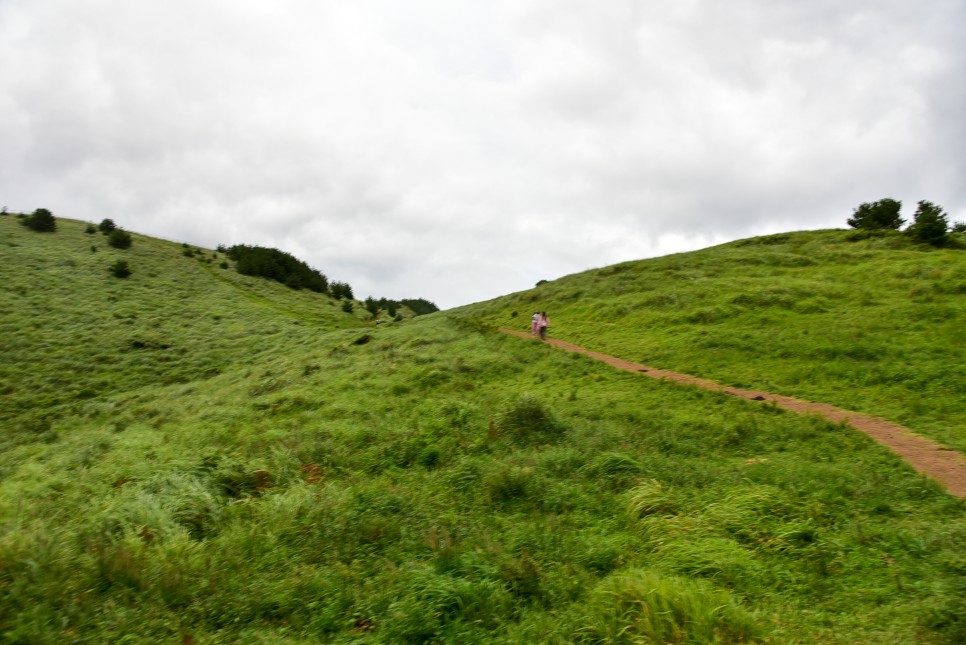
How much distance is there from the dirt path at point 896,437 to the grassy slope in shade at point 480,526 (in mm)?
470

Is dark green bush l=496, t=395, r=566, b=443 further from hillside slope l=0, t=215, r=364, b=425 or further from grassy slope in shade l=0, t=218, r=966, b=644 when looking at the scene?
hillside slope l=0, t=215, r=364, b=425

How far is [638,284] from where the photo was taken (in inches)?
1471

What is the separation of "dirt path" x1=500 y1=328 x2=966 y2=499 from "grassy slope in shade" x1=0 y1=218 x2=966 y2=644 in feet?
1.54

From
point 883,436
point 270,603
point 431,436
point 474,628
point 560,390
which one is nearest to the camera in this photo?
point 474,628

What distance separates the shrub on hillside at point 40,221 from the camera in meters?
50.2

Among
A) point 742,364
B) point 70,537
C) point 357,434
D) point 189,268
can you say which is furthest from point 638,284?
point 189,268

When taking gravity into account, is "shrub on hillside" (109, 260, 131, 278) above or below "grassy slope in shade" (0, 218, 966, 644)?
above

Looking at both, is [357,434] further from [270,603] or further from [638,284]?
[638,284]

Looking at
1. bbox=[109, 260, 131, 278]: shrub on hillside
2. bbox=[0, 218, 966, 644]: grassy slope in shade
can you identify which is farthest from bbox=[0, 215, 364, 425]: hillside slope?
bbox=[0, 218, 966, 644]: grassy slope in shade

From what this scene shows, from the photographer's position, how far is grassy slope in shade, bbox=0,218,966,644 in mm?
5039

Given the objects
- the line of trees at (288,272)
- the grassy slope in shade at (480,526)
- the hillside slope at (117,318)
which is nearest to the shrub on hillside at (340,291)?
the line of trees at (288,272)

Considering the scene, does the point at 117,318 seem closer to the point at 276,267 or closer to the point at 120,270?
the point at 120,270

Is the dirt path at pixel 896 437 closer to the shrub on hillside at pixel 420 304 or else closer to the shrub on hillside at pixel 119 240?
the shrub on hillside at pixel 119 240

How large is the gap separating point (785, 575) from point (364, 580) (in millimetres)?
4876
